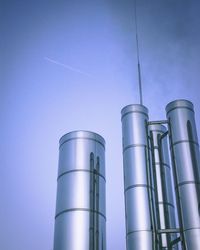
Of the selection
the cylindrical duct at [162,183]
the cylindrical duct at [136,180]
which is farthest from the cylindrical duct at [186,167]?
the cylindrical duct at [162,183]

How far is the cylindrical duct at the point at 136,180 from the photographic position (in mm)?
11758

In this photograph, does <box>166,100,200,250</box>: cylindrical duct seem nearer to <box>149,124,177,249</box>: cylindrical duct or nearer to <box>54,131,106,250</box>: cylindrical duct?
<box>149,124,177,249</box>: cylindrical duct

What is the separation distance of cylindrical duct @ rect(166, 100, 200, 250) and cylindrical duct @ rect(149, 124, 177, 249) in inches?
57.2

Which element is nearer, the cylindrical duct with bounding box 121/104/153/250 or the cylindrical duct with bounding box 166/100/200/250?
the cylindrical duct with bounding box 166/100/200/250

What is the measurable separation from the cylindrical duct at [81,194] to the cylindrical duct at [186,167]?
95.9 inches

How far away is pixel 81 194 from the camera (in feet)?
38.5

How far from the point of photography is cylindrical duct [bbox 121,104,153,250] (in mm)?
11758

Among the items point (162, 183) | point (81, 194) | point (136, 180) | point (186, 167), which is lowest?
point (81, 194)

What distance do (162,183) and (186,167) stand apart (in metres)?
2.18

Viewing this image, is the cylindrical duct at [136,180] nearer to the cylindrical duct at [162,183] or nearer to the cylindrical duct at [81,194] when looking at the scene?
the cylindrical duct at [81,194]

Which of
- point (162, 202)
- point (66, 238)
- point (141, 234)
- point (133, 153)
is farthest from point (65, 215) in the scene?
point (162, 202)

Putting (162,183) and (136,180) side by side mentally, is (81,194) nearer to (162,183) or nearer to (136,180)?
(136,180)

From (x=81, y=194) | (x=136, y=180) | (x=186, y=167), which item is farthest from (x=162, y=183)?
(x=81, y=194)

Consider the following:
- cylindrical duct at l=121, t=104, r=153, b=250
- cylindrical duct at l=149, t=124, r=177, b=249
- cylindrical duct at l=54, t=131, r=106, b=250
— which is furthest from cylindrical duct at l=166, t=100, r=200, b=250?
cylindrical duct at l=54, t=131, r=106, b=250
